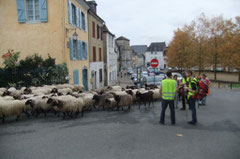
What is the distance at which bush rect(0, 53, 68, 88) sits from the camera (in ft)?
44.0

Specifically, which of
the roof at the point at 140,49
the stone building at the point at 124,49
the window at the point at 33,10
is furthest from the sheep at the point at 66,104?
the roof at the point at 140,49

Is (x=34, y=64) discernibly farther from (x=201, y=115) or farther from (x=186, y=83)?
(x=201, y=115)

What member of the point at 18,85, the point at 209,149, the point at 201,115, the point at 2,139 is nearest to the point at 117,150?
the point at 209,149

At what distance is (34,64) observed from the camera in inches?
548

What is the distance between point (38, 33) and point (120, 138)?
1206 centimetres

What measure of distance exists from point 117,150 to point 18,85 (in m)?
11.3

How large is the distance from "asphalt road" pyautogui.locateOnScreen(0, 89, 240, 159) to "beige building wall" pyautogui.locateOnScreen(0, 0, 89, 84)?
769cm

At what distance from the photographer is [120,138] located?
5754mm

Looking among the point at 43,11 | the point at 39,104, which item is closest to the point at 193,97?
the point at 39,104

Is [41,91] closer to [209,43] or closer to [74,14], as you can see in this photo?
[74,14]

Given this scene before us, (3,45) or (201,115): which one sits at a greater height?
(3,45)

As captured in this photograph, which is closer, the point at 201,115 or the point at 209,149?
the point at 209,149

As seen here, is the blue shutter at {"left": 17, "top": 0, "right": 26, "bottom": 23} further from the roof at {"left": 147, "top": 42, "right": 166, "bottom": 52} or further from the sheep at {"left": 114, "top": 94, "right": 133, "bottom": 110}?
the roof at {"left": 147, "top": 42, "right": 166, "bottom": 52}

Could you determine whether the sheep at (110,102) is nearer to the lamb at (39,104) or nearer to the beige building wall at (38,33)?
the lamb at (39,104)
